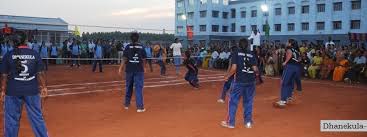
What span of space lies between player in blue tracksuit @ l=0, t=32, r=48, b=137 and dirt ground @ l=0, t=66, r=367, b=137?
1.18 meters

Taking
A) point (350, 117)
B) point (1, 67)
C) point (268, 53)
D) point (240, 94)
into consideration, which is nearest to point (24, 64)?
point (1, 67)

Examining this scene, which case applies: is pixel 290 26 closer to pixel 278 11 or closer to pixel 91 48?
pixel 278 11

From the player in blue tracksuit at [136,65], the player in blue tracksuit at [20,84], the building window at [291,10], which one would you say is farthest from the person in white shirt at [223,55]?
the building window at [291,10]

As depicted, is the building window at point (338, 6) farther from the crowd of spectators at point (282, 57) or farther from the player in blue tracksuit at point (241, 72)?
the player in blue tracksuit at point (241, 72)

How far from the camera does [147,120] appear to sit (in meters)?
8.23

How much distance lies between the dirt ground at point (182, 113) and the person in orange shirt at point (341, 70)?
3.06m

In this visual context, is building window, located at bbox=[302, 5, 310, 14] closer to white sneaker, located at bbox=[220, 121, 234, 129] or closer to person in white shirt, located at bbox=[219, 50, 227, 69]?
person in white shirt, located at bbox=[219, 50, 227, 69]

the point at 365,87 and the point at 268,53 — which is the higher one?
the point at 268,53

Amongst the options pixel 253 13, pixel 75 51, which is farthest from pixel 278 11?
pixel 75 51

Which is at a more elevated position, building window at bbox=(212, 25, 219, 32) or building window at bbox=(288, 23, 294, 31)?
building window at bbox=(212, 25, 219, 32)

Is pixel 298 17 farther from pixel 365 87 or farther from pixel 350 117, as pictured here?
pixel 350 117

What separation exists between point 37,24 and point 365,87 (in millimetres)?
30106

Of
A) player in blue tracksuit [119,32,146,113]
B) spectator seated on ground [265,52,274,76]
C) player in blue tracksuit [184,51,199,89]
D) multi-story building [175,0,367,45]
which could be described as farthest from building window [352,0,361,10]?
player in blue tracksuit [119,32,146,113]

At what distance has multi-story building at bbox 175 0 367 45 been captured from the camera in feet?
149
